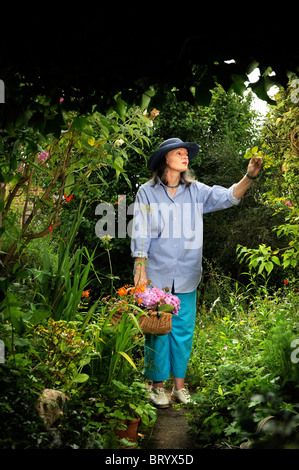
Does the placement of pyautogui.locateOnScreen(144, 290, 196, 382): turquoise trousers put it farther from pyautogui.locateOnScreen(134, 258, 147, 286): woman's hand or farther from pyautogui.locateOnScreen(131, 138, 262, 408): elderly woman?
pyautogui.locateOnScreen(134, 258, 147, 286): woman's hand

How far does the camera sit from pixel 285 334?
2.90 metres

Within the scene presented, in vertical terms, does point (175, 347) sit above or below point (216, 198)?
below

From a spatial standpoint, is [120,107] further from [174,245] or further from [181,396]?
[181,396]

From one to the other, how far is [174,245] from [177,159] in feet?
2.35

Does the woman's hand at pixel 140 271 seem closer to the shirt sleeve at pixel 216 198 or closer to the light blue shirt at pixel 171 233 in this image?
the light blue shirt at pixel 171 233

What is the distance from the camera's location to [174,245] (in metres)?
4.03

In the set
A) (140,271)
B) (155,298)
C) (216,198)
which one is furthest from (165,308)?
(216,198)

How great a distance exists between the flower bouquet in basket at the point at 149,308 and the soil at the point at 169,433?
25.0 inches

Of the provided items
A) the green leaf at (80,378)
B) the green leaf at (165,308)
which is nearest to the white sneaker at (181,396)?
the green leaf at (165,308)

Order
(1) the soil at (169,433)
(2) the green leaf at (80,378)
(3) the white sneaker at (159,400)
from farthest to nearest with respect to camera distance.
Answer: (3) the white sneaker at (159,400), (1) the soil at (169,433), (2) the green leaf at (80,378)

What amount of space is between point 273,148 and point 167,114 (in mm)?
3542

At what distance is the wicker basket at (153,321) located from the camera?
3379mm
